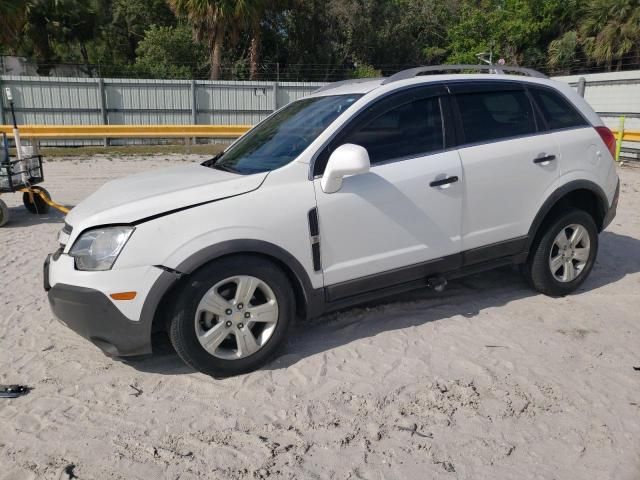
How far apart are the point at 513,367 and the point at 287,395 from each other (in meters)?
1.51

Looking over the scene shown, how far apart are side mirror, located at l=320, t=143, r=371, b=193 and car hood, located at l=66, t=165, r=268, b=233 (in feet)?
1.41

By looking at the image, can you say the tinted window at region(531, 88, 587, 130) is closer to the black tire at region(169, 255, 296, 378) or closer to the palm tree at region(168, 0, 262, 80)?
the black tire at region(169, 255, 296, 378)

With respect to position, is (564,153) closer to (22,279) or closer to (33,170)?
(22,279)

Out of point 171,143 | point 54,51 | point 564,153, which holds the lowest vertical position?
point 171,143

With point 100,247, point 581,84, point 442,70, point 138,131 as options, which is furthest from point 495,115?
point 138,131

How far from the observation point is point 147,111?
2042cm

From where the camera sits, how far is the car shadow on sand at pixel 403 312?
400 centimetres

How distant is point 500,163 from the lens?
4.46 meters

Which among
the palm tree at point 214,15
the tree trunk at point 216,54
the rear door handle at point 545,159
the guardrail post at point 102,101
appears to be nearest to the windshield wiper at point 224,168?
the rear door handle at point 545,159

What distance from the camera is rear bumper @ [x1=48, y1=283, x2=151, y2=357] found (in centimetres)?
338

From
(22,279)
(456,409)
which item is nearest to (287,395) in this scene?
(456,409)

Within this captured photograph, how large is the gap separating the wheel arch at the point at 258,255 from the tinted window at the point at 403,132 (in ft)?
3.02

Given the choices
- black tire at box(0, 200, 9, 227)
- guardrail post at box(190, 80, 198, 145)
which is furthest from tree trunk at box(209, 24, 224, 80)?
black tire at box(0, 200, 9, 227)

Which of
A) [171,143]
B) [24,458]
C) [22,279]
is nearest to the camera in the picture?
[24,458]
